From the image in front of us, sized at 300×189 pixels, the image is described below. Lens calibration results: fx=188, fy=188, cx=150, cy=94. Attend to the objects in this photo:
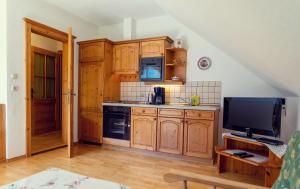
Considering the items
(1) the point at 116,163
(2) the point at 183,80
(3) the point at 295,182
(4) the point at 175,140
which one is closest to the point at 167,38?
(2) the point at 183,80

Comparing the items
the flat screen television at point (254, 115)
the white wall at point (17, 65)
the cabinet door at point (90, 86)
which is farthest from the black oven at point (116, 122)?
the flat screen television at point (254, 115)

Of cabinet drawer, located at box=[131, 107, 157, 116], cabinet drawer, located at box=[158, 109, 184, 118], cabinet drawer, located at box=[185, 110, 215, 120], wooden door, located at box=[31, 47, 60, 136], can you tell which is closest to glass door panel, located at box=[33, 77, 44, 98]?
wooden door, located at box=[31, 47, 60, 136]

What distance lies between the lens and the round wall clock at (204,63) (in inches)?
140

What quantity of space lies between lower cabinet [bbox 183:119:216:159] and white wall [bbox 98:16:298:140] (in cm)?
83

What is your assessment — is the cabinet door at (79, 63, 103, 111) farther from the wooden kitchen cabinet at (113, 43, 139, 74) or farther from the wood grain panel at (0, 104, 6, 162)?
the wood grain panel at (0, 104, 6, 162)

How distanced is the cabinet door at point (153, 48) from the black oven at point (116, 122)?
1132 millimetres

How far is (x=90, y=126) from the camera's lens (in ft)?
13.0

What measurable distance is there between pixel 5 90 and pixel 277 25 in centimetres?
344

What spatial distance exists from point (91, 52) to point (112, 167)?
93.5 inches

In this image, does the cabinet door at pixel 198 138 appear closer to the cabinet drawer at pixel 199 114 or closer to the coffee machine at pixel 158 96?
the cabinet drawer at pixel 199 114

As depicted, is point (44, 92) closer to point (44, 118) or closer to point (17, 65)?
point (44, 118)

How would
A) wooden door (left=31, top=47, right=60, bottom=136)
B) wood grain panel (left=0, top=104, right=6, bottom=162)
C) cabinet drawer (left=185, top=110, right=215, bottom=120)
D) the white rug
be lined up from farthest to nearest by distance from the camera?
wooden door (left=31, top=47, right=60, bottom=136) < cabinet drawer (left=185, top=110, right=215, bottom=120) < wood grain panel (left=0, top=104, right=6, bottom=162) < the white rug

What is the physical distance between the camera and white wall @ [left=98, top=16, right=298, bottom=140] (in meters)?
3.19

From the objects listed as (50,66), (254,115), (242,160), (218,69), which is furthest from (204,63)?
(50,66)
